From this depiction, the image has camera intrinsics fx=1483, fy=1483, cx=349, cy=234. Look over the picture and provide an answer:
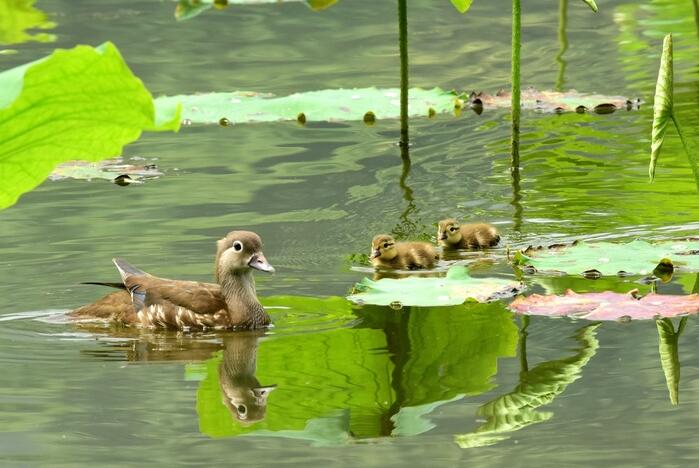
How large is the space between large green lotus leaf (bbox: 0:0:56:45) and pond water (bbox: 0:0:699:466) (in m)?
0.35

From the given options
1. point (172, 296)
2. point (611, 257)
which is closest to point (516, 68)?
point (611, 257)

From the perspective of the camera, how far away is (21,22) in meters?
17.0

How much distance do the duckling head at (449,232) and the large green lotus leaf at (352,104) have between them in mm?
2614

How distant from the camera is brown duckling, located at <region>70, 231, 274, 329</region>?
6988mm

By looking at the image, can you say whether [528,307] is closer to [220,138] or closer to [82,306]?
[82,306]

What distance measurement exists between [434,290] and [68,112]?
4.42 metres

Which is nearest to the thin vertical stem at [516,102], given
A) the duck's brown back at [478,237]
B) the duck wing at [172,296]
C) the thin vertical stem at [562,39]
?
the duck's brown back at [478,237]

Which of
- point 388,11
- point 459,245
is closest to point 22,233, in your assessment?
point 459,245

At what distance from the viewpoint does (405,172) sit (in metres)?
10.5

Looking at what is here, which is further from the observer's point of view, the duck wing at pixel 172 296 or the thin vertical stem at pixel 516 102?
the thin vertical stem at pixel 516 102

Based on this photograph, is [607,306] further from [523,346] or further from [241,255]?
[241,255]

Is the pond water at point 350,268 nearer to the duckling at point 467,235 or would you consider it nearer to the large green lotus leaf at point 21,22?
A: the duckling at point 467,235

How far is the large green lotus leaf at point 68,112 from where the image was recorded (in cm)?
266

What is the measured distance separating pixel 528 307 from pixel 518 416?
145 centimetres
